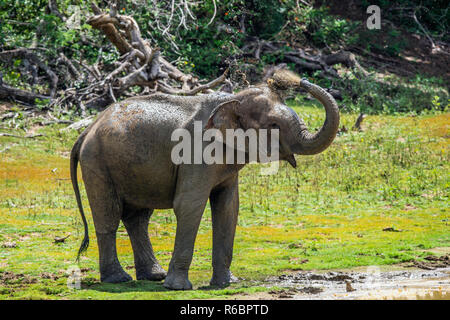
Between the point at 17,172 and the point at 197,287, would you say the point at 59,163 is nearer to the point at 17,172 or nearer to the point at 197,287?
the point at 17,172

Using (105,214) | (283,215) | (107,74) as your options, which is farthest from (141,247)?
(107,74)

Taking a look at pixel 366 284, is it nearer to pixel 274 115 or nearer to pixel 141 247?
pixel 274 115

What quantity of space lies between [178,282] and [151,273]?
964 mm

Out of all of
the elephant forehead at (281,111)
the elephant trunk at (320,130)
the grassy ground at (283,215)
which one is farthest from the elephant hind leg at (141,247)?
the elephant trunk at (320,130)

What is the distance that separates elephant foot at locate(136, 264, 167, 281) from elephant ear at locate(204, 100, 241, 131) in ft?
6.68

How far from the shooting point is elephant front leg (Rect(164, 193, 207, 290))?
926 centimetres

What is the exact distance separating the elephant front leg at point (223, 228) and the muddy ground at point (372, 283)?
1.78ft

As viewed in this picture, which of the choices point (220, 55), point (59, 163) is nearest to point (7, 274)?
point (59, 163)

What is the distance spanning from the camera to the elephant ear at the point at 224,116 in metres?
9.25

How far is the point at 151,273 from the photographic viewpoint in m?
10.2

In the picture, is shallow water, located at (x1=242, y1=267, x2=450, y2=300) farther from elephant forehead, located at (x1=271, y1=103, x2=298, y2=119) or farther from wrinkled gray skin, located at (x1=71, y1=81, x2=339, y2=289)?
elephant forehead, located at (x1=271, y1=103, x2=298, y2=119)

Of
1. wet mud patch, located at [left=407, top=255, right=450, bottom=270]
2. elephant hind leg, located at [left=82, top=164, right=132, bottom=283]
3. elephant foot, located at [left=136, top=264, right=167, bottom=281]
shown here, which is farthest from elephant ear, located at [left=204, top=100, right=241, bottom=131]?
wet mud patch, located at [left=407, top=255, right=450, bottom=270]

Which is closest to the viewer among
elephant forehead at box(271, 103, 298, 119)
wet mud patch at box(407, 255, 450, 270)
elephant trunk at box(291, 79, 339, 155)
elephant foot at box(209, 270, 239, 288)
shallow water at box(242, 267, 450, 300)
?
elephant trunk at box(291, 79, 339, 155)
